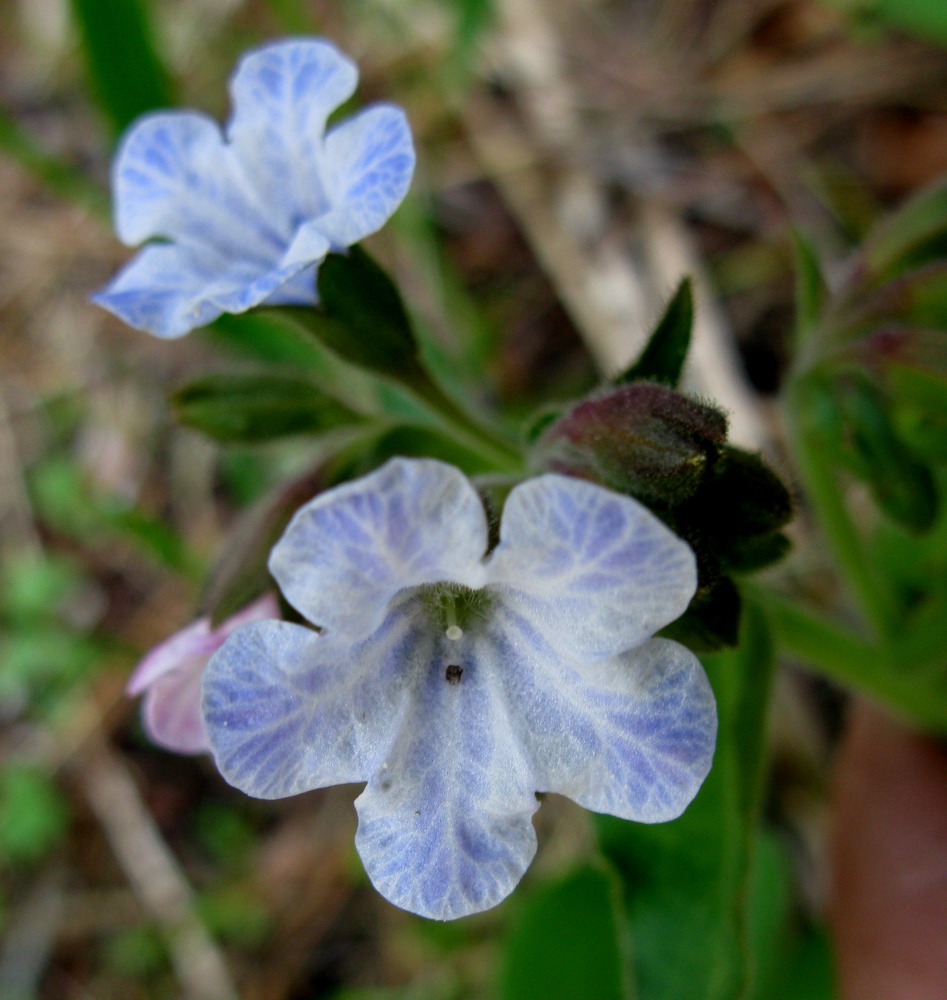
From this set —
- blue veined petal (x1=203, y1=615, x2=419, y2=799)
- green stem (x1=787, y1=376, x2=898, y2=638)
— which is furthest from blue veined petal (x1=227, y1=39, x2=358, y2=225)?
green stem (x1=787, y1=376, x2=898, y2=638)

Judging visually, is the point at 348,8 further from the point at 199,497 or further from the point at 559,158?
the point at 199,497

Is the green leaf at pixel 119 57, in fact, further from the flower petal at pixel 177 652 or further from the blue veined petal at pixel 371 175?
the flower petal at pixel 177 652

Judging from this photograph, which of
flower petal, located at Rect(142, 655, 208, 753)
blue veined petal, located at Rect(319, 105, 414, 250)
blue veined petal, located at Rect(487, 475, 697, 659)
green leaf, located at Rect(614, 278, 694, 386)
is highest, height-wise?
blue veined petal, located at Rect(319, 105, 414, 250)

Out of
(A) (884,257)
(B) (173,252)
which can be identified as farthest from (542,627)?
(A) (884,257)

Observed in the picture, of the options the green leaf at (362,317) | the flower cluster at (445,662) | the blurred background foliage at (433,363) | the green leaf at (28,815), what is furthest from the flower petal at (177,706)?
the green leaf at (28,815)

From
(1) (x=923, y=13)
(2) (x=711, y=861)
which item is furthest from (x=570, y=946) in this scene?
(1) (x=923, y=13)

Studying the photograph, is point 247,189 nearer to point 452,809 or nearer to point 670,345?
point 670,345

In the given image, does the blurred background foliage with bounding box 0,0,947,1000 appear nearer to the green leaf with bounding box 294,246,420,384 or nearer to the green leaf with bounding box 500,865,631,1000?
the green leaf with bounding box 500,865,631,1000
